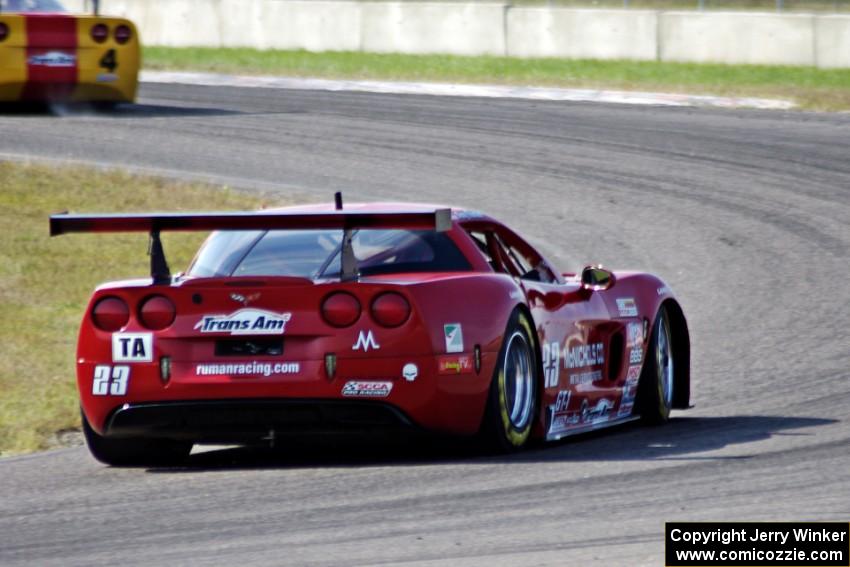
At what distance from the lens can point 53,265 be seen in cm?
1275

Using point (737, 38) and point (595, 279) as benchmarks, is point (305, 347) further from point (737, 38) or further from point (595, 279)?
point (737, 38)

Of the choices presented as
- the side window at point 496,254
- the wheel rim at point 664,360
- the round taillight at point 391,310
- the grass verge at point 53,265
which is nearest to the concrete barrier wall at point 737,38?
the grass verge at point 53,265

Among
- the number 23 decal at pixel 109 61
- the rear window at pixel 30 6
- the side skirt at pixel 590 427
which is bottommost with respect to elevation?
the side skirt at pixel 590 427

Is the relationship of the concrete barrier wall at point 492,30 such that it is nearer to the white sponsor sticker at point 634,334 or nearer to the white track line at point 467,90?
the white track line at point 467,90

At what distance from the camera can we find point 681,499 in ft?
19.7

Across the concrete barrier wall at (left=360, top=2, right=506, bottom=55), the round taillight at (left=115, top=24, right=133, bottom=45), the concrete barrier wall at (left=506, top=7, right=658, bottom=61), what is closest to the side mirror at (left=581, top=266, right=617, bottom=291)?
the round taillight at (left=115, top=24, right=133, bottom=45)

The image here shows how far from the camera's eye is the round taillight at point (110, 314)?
7.01 metres

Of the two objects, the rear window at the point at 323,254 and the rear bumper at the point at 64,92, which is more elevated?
the rear bumper at the point at 64,92

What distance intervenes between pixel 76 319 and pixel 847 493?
6.41 metres

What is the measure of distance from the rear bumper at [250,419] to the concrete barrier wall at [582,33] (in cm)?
1975

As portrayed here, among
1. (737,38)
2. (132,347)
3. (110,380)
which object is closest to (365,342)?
(132,347)

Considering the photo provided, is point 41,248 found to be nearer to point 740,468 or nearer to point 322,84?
point 740,468

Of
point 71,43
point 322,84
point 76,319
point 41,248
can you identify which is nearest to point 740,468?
point 76,319

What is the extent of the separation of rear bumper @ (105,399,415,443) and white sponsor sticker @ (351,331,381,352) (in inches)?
8.2
